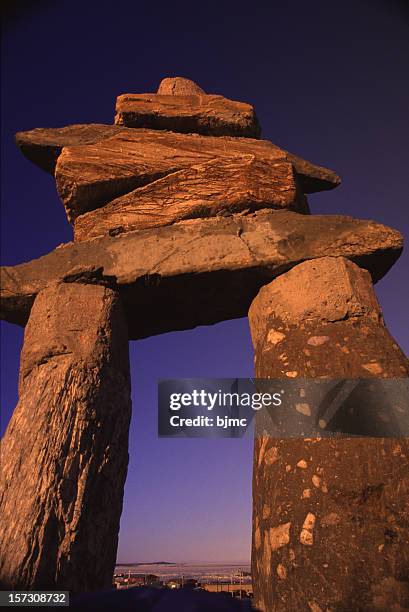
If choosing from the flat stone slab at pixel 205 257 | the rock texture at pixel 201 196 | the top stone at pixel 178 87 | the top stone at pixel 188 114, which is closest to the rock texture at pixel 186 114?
the top stone at pixel 188 114

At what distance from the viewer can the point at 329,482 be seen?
236 centimetres

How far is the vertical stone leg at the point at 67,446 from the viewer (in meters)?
2.43

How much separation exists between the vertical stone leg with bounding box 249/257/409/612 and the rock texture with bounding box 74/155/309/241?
94 cm

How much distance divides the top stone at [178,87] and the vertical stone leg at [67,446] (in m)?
2.56

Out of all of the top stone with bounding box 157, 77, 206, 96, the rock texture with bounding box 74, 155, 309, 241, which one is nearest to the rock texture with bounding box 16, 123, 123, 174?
the rock texture with bounding box 74, 155, 309, 241

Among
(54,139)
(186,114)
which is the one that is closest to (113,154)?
(54,139)

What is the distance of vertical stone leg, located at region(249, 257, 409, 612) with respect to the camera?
2.10 metres

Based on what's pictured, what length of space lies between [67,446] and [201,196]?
2.25 m

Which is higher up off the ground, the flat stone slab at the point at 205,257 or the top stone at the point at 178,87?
the top stone at the point at 178,87

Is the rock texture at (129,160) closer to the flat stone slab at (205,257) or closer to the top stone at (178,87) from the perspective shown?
the flat stone slab at (205,257)

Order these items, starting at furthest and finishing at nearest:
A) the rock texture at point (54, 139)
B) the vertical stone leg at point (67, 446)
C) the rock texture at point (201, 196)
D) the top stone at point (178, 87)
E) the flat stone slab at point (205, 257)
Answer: the top stone at point (178, 87) → the rock texture at point (54, 139) → the rock texture at point (201, 196) → the flat stone slab at point (205, 257) → the vertical stone leg at point (67, 446)

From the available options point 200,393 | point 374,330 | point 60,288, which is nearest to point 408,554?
point 374,330

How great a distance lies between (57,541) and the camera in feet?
8.11

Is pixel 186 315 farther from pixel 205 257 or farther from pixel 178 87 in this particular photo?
pixel 178 87
